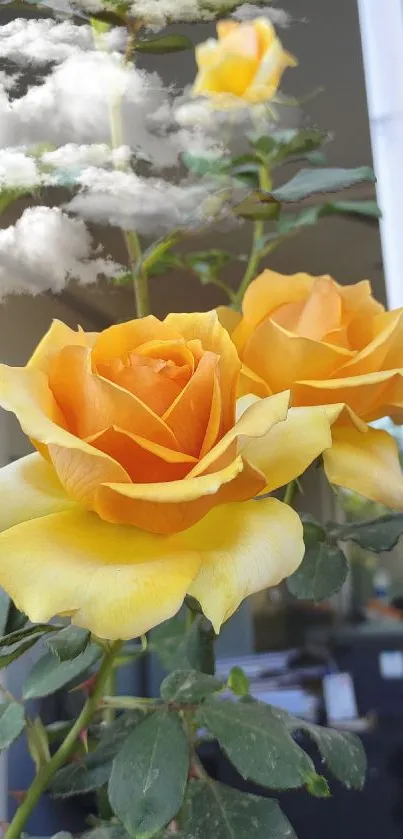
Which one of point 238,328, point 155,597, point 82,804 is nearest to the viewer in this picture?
point 155,597

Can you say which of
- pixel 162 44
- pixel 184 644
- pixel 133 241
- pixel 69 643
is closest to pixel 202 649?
pixel 184 644

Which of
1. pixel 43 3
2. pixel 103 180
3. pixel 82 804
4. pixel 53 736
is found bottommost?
pixel 82 804

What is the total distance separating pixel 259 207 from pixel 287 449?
194 mm

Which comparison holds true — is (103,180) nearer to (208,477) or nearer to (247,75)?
(247,75)

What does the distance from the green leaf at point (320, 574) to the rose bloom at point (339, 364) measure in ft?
0.29

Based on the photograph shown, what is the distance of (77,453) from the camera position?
0.72 feet

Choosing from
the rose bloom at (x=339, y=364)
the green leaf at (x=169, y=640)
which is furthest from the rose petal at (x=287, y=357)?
the green leaf at (x=169, y=640)

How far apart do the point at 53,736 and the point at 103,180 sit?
0.32 metres

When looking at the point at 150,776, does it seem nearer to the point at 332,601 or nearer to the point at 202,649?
the point at 202,649

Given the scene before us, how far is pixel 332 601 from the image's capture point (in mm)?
901

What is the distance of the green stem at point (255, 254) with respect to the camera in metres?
0.48

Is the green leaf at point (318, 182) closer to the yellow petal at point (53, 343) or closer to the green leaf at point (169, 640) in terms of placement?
the yellow petal at point (53, 343)

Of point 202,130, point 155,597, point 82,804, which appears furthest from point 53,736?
point 202,130

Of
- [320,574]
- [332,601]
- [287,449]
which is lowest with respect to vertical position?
[332,601]
